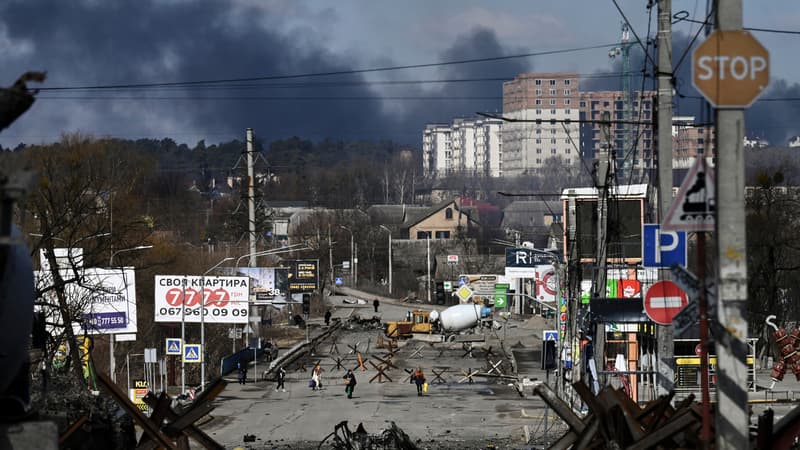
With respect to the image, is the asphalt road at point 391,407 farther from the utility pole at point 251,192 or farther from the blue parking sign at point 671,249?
the blue parking sign at point 671,249

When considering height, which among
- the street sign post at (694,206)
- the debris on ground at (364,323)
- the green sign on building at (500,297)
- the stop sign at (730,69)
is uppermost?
the stop sign at (730,69)

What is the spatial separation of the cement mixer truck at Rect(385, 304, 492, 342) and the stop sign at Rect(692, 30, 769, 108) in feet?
236

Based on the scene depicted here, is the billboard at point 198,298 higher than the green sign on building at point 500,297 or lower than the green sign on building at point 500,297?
higher

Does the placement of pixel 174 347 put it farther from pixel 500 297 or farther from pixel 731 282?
pixel 731 282

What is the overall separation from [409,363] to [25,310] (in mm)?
61100

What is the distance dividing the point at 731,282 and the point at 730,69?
80.6 inches

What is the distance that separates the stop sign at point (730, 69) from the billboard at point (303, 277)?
87858mm

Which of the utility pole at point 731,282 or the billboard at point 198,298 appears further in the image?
the billboard at point 198,298

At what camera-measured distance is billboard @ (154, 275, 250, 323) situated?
185 feet

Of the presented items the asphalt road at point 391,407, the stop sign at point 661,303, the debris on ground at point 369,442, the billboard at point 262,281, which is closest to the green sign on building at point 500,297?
the asphalt road at point 391,407

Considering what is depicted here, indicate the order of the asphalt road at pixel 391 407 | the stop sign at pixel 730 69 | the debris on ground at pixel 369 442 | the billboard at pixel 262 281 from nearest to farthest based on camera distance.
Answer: the stop sign at pixel 730 69 < the debris on ground at pixel 369 442 < the asphalt road at pixel 391 407 < the billboard at pixel 262 281

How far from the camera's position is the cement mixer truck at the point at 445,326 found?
86500 millimetres

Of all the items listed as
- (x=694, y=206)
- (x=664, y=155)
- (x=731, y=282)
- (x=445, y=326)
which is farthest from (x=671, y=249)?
(x=445, y=326)

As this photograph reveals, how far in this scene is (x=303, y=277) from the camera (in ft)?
326
